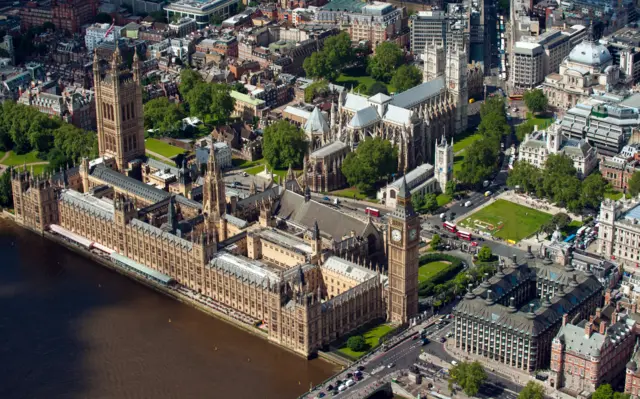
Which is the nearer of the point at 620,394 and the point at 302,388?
the point at 620,394

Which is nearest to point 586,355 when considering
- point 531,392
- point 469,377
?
point 531,392

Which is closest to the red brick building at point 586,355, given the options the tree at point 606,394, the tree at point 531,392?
the tree at point 606,394

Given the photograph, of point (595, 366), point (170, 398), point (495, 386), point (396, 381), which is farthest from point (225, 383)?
point (595, 366)

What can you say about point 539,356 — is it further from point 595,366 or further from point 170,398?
point 170,398

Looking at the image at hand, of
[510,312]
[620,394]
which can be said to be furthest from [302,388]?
[620,394]

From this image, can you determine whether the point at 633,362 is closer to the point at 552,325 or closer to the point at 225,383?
the point at 552,325

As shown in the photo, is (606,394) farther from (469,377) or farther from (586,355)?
(469,377)
